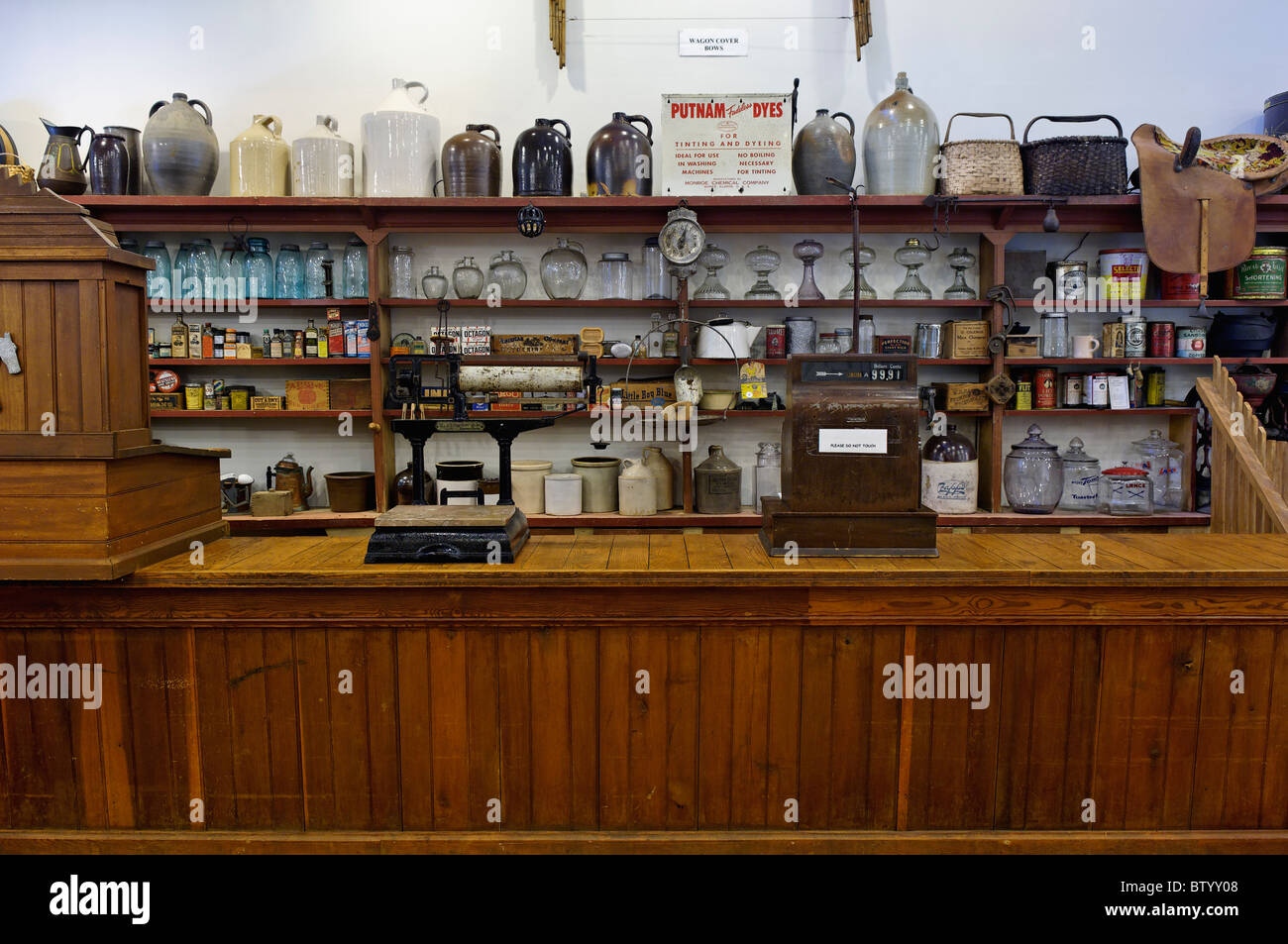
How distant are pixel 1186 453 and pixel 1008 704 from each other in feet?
9.45

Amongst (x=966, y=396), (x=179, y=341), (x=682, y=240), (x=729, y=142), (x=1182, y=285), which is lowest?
(x=966, y=396)

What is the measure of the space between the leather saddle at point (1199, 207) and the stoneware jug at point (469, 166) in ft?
9.87

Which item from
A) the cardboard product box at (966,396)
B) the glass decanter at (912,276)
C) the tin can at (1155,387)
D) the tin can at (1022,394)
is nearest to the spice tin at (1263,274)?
the tin can at (1155,387)

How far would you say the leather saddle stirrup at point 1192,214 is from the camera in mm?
3734

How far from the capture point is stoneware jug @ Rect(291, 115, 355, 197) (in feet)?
12.4

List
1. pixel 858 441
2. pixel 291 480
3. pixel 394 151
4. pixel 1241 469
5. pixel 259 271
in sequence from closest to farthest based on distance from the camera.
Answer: pixel 858 441 < pixel 1241 469 < pixel 394 151 < pixel 259 271 < pixel 291 480

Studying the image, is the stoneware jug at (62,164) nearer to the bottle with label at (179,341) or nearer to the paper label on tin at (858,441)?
the bottle with label at (179,341)

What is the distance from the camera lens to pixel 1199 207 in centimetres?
375

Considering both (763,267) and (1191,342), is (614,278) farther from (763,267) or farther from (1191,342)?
(1191,342)

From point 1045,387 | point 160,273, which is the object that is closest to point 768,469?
point 1045,387

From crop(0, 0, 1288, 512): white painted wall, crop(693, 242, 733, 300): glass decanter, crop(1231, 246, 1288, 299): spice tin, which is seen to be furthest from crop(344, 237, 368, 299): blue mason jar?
crop(1231, 246, 1288, 299): spice tin

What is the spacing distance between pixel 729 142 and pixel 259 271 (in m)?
2.31
